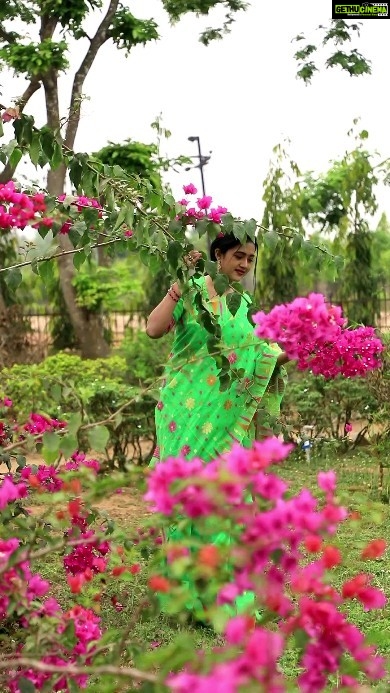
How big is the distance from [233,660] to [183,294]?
166 centimetres

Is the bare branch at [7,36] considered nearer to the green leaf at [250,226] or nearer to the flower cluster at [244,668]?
the green leaf at [250,226]

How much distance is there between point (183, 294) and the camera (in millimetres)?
2557

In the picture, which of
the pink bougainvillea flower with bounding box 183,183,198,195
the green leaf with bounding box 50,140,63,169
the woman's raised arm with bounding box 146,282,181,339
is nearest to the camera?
the green leaf with bounding box 50,140,63,169

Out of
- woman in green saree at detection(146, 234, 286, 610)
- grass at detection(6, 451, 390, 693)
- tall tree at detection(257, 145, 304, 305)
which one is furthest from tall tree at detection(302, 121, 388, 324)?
woman in green saree at detection(146, 234, 286, 610)

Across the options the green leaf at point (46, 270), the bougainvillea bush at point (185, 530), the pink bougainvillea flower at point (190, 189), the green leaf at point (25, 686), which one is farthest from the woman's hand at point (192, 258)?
the green leaf at point (25, 686)

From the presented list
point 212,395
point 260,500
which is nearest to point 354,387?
point 212,395

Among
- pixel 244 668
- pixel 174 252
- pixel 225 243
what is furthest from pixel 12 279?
pixel 244 668

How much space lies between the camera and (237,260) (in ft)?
10.2

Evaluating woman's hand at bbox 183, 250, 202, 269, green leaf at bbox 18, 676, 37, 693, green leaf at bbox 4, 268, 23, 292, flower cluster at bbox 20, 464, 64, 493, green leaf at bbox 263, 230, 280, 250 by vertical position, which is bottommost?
green leaf at bbox 18, 676, 37, 693

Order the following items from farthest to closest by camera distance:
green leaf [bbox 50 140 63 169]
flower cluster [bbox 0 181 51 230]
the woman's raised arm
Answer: the woman's raised arm → green leaf [bbox 50 140 63 169] → flower cluster [bbox 0 181 51 230]

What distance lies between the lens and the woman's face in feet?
10.2

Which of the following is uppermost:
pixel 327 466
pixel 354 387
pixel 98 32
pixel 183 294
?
pixel 98 32

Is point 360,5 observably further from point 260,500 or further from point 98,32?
point 260,500

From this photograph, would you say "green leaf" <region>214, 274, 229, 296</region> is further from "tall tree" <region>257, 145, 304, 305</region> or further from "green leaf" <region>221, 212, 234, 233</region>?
"tall tree" <region>257, 145, 304, 305</region>
